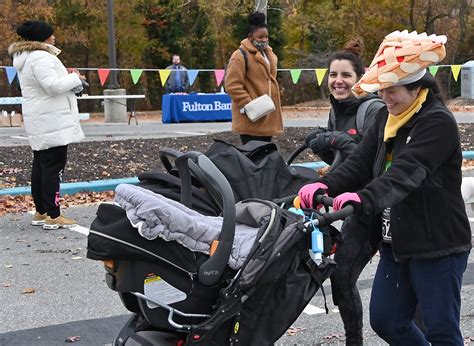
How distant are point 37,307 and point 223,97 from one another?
1777 centimetres

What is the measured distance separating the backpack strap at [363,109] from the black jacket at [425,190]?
0.96m

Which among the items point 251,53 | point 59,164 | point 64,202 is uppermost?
point 251,53

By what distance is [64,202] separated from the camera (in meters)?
9.43

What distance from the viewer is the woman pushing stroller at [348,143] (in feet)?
13.3

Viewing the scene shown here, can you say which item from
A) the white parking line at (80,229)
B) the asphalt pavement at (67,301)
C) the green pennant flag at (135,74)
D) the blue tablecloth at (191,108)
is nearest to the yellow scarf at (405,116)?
the asphalt pavement at (67,301)

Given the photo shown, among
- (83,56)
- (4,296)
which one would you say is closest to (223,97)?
(83,56)

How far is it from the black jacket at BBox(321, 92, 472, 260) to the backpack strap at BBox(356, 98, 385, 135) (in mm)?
960

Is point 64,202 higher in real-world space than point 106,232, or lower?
lower

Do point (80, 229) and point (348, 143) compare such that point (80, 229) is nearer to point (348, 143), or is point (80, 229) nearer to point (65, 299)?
point (65, 299)

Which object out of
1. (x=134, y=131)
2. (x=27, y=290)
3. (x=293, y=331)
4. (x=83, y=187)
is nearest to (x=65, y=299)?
(x=27, y=290)

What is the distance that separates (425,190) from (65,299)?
3147mm

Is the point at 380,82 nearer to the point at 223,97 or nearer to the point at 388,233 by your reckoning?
the point at 388,233

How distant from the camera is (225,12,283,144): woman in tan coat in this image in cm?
800

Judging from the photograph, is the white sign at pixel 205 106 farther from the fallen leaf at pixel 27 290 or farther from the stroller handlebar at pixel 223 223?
the stroller handlebar at pixel 223 223
